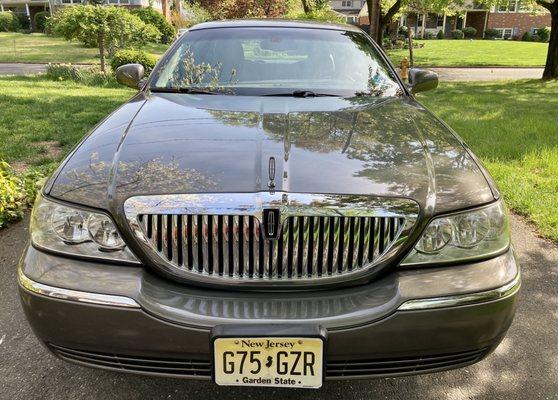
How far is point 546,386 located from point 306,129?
159 centimetres

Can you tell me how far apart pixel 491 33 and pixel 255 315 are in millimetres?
58447

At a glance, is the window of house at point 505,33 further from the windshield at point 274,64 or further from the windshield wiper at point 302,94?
the windshield wiper at point 302,94

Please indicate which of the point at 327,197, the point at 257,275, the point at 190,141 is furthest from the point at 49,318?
the point at 327,197

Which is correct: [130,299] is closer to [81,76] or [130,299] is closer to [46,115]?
[46,115]

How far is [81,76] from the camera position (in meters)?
13.0

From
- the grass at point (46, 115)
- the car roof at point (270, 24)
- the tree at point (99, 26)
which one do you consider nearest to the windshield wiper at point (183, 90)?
the car roof at point (270, 24)

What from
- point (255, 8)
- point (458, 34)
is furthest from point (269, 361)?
point (458, 34)

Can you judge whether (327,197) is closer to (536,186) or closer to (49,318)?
(49,318)

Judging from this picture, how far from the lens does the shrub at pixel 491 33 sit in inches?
2074

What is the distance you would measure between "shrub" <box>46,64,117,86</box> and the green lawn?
623 mm

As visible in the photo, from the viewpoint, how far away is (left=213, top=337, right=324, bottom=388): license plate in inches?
64.1

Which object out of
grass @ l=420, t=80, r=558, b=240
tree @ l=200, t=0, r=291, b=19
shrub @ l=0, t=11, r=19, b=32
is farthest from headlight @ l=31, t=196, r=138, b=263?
shrub @ l=0, t=11, r=19, b=32

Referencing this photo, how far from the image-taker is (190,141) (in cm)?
214

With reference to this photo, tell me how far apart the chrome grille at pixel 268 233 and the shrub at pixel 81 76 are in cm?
1146
